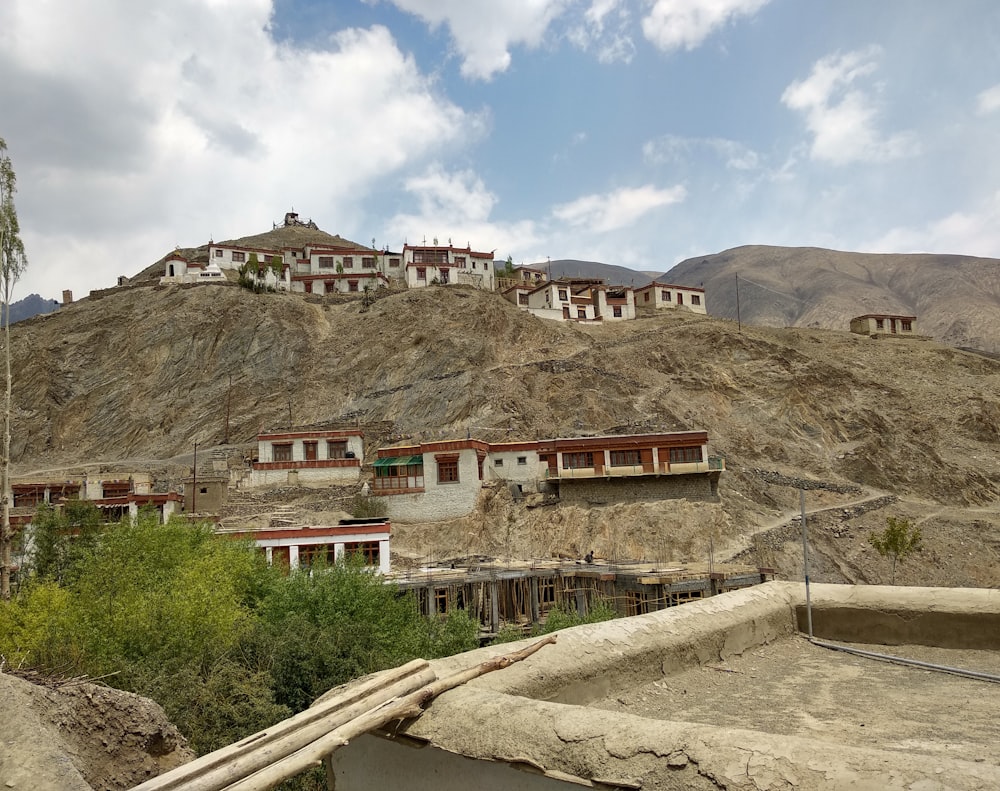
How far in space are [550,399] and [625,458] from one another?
14.9 meters

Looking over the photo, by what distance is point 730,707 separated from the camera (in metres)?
5.65

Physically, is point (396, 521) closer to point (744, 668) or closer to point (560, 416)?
point (560, 416)

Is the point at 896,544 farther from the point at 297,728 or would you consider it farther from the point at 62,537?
the point at 297,728

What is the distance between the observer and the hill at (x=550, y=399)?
4581 centimetres

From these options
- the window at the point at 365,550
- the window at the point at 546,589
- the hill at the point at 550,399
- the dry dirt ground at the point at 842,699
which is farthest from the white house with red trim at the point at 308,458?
the dry dirt ground at the point at 842,699

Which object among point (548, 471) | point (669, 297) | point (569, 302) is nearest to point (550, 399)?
point (548, 471)

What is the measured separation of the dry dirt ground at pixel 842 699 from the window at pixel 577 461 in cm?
4002

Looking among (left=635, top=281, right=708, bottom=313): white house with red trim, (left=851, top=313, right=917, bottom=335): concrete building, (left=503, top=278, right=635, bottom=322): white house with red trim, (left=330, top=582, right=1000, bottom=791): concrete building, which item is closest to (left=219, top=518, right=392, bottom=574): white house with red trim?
(left=330, top=582, right=1000, bottom=791): concrete building

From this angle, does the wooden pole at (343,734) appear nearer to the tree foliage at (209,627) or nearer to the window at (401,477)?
the tree foliage at (209,627)

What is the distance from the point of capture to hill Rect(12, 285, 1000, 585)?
45812 mm

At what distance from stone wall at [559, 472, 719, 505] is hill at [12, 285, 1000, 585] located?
142cm

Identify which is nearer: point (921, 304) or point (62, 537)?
point (62, 537)

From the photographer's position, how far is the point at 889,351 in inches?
3014

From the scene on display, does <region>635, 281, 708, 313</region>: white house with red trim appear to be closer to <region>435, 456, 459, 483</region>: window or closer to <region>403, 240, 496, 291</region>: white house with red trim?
<region>403, 240, 496, 291</region>: white house with red trim
